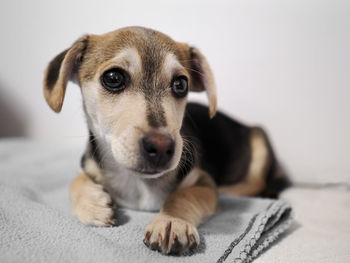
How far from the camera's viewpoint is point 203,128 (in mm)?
2699

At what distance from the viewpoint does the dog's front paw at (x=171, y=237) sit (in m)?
1.48

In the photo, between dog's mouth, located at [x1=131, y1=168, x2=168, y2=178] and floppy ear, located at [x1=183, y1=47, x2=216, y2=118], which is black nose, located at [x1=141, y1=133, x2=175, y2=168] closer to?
dog's mouth, located at [x1=131, y1=168, x2=168, y2=178]

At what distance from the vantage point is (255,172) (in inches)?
114

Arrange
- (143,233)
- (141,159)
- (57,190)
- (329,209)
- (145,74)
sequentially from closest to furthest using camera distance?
(141,159), (143,233), (145,74), (329,209), (57,190)

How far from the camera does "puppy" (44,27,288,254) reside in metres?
1.53

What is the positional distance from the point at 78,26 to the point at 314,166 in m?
1.99

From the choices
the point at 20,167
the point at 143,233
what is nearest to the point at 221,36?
the point at 143,233

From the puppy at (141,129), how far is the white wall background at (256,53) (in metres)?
0.30

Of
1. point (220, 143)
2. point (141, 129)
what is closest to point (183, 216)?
point (141, 129)

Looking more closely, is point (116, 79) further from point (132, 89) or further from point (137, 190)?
point (137, 190)

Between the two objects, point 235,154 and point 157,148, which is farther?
point 235,154

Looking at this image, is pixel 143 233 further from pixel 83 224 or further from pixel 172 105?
pixel 172 105

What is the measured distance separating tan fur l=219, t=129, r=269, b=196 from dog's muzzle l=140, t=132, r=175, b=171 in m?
1.28

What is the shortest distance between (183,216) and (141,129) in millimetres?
506
